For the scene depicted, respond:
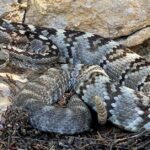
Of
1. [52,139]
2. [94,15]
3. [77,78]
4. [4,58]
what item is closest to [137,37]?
[94,15]

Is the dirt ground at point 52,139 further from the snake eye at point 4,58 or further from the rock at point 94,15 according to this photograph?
the rock at point 94,15

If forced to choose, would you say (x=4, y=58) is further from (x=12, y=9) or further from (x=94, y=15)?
(x=94, y=15)

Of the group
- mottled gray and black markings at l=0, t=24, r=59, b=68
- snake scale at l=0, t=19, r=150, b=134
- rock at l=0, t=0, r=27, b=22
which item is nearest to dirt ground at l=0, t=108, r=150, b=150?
snake scale at l=0, t=19, r=150, b=134

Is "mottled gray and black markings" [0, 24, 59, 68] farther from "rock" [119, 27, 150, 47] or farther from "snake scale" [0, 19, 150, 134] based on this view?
"rock" [119, 27, 150, 47]

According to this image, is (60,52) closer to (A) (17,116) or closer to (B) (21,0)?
(B) (21,0)

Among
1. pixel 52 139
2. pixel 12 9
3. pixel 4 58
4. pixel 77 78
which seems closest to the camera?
pixel 52 139

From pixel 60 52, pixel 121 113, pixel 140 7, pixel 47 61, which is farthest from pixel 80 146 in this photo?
pixel 140 7

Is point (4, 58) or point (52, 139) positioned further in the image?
point (4, 58)
